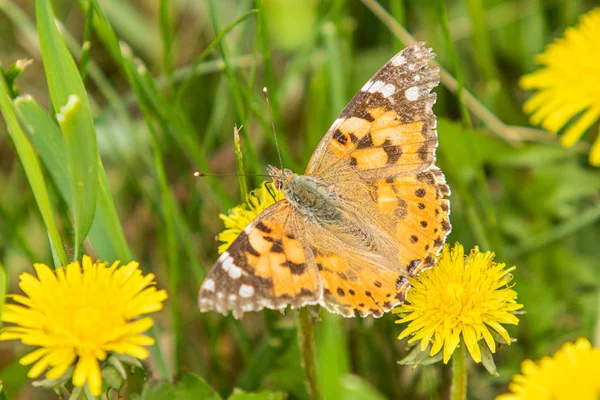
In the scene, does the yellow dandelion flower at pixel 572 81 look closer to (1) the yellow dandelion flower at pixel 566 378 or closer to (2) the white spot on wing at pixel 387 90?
(2) the white spot on wing at pixel 387 90

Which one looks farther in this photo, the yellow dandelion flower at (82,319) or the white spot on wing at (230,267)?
the white spot on wing at (230,267)

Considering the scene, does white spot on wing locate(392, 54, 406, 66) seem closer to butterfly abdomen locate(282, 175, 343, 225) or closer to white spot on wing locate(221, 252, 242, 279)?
butterfly abdomen locate(282, 175, 343, 225)

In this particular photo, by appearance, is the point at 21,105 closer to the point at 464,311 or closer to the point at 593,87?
the point at 464,311

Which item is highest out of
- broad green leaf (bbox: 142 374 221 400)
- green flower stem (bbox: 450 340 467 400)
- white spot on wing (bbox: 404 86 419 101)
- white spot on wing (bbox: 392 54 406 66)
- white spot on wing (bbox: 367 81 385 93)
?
white spot on wing (bbox: 392 54 406 66)

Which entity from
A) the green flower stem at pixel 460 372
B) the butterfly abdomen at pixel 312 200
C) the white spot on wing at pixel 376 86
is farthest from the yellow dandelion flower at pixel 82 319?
the white spot on wing at pixel 376 86

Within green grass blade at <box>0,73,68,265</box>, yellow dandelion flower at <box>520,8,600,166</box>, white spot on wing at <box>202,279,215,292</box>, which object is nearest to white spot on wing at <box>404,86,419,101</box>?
yellow dandelion flower at <box>520,8,600,166</box>

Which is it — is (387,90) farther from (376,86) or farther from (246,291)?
(246,291)

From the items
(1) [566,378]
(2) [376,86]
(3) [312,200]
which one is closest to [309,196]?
(3) [312,200]
